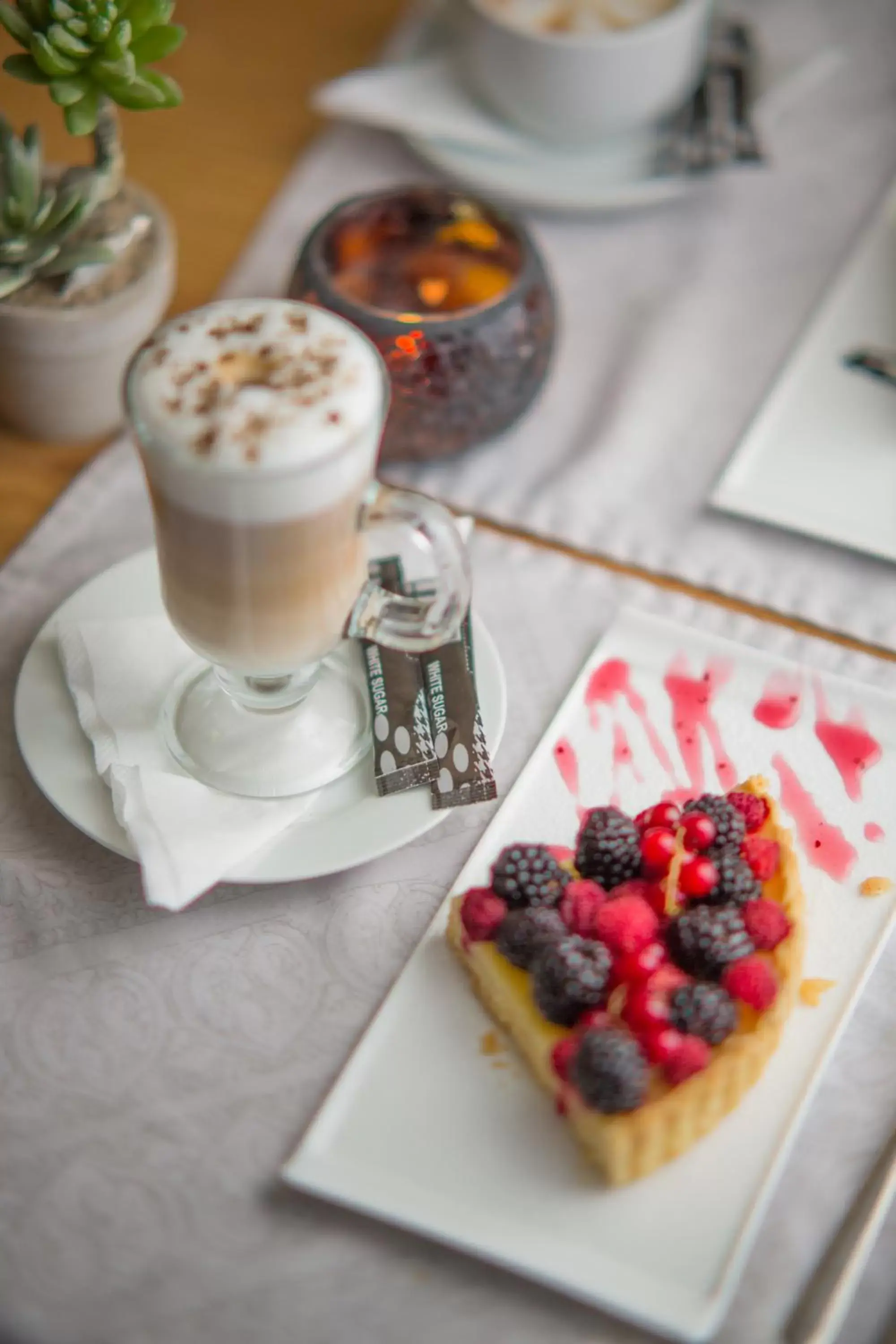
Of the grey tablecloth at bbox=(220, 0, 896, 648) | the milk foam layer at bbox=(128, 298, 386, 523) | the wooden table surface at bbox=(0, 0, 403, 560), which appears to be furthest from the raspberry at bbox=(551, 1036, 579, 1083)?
the wooden table surface at bbox=(0, 0, 403, 560)

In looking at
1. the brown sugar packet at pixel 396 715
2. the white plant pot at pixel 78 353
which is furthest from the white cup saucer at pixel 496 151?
the brown sugar packet at pixel 396 715

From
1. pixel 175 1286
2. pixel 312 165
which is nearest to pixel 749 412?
pixel 312 165

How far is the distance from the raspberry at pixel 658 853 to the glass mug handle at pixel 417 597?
0.19 m

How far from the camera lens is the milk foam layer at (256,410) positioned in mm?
732

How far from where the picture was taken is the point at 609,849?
0.83 meters

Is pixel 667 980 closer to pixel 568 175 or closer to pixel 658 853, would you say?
pixel 658 853

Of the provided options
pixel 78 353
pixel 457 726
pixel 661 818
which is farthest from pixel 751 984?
pixel 78 353

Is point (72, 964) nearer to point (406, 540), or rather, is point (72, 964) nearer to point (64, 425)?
point (406, 540)

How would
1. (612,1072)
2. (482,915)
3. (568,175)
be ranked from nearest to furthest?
(612,1072) → (482,915) → (568,175)

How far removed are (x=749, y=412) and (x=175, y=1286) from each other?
0.91 m

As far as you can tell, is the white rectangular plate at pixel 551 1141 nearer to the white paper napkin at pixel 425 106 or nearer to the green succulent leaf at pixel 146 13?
the green succulent leaf at pixel 146 13

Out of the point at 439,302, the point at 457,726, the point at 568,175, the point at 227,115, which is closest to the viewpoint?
the point at 457,726

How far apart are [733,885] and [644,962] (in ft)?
0.29

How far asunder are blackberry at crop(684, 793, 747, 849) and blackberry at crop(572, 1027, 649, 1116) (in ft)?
0.55
